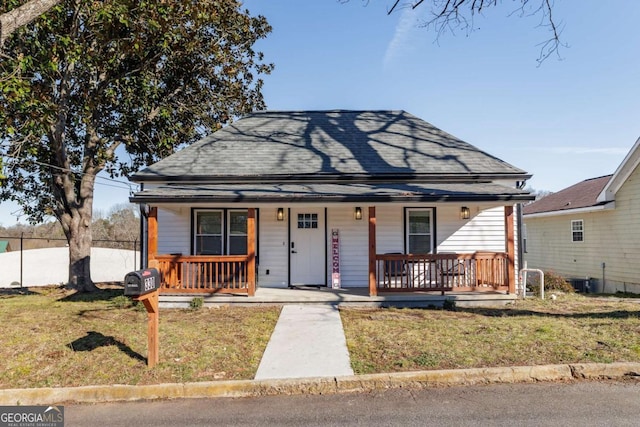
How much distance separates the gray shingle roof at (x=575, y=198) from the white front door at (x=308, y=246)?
10482 millimetres

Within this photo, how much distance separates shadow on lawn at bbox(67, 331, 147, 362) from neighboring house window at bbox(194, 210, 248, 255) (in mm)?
4339

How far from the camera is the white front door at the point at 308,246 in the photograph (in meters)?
10.2

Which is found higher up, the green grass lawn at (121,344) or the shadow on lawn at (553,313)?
the shadow on lawn at (553,313)

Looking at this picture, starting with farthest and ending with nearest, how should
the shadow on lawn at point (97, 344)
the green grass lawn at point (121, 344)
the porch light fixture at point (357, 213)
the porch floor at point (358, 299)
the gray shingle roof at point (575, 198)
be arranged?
the gray shingle roof at point (575, 198)
the porch light fixture at point (357, 213)
the porch floor at point (358, 299)
the shadow on lawn at point (97, 344)
the green grass lawn at point (121, 344)

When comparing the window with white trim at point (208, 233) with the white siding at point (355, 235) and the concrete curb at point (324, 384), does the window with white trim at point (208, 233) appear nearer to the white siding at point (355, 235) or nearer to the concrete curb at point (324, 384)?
the white siding at point (355, 235)

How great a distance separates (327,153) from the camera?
11422 millimetres

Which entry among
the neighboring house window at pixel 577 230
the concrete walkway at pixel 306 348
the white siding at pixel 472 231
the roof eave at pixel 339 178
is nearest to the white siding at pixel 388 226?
the roof eave at pixel 339 178

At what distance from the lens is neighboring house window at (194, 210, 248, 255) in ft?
33.6

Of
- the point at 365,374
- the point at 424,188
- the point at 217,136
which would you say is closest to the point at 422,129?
the point at 424,188

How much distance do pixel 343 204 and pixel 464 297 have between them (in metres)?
3.49

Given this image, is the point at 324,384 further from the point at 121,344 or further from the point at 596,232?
the point at 596,232

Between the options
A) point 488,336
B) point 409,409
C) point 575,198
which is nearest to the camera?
point 409,409

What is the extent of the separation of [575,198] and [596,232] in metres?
2.67

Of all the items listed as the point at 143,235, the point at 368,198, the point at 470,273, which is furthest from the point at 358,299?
the point at 143,235
